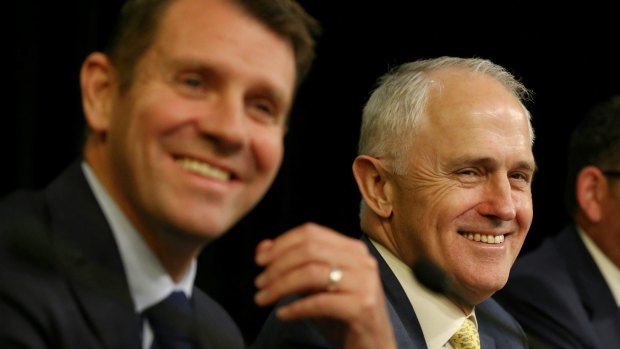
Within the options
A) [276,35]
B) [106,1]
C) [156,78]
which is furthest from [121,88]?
[106,1]

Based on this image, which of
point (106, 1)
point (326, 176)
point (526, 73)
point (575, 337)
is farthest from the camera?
point (526, 73)

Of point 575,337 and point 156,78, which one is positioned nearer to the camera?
point 156,78

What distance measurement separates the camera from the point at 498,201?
84.7 inches

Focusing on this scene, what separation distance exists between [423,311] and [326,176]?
991 mm

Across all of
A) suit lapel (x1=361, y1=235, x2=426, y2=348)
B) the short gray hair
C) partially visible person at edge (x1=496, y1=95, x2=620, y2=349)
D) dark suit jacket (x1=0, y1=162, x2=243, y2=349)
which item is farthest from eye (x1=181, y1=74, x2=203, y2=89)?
partially visible person at edge (x1=496, y1=95, x2=620, y2=349)

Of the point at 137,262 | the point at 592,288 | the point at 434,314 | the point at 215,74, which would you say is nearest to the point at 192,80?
the point at 215,74

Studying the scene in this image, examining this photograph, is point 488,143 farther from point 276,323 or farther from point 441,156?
point 276,323

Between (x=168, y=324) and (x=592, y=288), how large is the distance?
181 centimetres

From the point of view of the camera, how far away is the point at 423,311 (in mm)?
2049

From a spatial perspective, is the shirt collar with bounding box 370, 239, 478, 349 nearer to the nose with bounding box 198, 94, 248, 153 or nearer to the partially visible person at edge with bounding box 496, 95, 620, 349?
the partially visible person at edge with bounding box 496, 95, 620, 349

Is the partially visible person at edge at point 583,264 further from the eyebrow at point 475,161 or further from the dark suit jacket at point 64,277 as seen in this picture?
the dark suit jacket at point 64,277

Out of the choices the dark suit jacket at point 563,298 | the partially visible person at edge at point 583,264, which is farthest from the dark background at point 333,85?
the dark suit jacket at point 563,298

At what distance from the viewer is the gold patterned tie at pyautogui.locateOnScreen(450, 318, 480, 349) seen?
2.07 m

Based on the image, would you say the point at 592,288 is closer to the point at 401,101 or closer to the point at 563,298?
the point at 563,298
